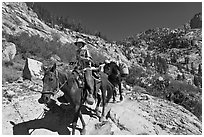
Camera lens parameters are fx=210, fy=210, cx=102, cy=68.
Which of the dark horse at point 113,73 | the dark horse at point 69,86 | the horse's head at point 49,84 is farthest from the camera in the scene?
the dark horse at point 113,73

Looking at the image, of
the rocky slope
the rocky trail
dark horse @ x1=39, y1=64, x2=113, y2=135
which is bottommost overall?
the rocky trail

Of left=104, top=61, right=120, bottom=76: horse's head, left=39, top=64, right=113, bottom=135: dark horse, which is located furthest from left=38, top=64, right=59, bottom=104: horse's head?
left=104, top=61, right=120, bottom=76: horse's head

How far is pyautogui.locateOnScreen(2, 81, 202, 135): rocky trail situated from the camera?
265 inches

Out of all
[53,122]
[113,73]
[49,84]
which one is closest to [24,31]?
[113,73]

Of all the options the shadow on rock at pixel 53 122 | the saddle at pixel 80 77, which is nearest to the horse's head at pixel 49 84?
the saddle at pixel 80 77

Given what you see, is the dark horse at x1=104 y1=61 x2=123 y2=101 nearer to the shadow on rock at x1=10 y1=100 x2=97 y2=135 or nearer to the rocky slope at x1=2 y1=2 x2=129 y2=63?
the shadow on rock at x1=10 y1=100 x2=97 y2=135

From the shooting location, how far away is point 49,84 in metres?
5.70

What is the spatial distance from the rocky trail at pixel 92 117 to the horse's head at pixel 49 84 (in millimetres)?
1424

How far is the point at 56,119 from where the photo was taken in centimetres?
727

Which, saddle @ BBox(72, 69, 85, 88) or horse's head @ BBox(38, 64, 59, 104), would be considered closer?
horse's head @ BBox(38, 64, 59, 104)

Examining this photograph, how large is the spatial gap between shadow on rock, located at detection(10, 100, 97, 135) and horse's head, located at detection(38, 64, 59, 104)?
51.1 inches

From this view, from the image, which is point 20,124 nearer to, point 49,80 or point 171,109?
point 49,80

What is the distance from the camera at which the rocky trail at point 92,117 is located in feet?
22.1

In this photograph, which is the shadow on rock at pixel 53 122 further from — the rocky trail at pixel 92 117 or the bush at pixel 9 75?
the bush at pixel 9 75
